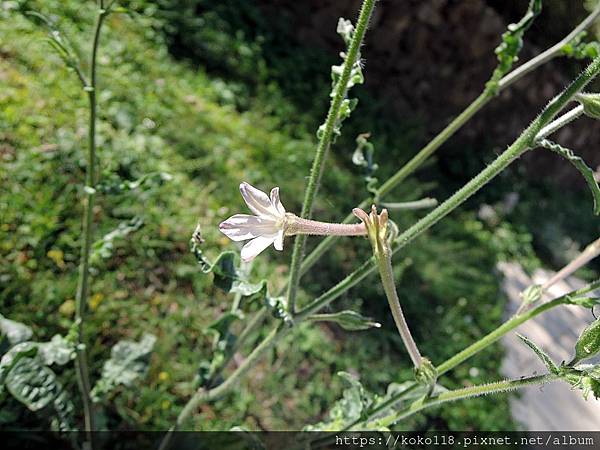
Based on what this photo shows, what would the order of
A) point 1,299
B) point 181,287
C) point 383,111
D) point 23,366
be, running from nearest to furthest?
point 23,366, point 1,299, point 181,287, point 383,111

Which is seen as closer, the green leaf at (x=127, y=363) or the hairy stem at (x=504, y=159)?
the hairy stem at (x=504, y=159)

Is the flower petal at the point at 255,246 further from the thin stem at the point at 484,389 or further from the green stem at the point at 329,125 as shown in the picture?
the thin stem at the point at 484,389

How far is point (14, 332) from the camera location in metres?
1.53

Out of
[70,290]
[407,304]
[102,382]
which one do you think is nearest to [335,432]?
[102,382]

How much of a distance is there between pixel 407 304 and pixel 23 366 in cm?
204

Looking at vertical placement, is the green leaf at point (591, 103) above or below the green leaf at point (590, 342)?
above

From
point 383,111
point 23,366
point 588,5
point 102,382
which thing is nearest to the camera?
point 23,366

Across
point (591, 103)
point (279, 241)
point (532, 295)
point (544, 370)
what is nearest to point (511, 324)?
point (532, 295)

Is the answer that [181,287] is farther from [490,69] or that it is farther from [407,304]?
[490,69]

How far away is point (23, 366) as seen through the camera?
140 centimetres

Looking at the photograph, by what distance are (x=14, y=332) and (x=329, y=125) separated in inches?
43.2

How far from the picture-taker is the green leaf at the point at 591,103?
2.83ft

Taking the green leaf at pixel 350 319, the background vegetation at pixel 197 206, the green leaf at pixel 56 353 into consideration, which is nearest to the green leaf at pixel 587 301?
the green leaf at pixel 350 319

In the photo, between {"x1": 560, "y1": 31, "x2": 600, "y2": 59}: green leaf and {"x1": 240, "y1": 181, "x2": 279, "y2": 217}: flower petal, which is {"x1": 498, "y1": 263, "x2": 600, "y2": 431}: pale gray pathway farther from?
{"x1": 240, "y1": 181, "x2": 279, "y2": 217}: flower petal
